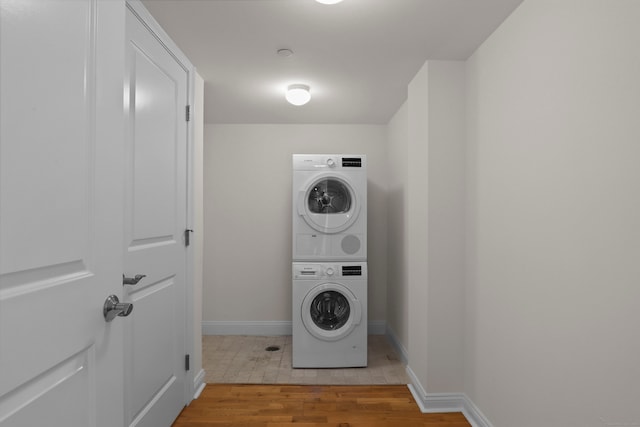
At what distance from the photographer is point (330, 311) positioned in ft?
11.4

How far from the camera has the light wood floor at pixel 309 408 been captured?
242 centimetres

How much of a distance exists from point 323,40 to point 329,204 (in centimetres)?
150

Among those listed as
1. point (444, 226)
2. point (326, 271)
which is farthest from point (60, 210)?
point (326, 271)

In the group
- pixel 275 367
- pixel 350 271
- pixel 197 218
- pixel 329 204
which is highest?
pixel 329 204

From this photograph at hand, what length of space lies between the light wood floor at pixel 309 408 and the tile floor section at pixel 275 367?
125mm

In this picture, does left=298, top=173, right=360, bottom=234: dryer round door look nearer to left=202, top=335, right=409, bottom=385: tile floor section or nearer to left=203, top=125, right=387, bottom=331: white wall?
left=203, top=125, right=387, bottom=331: white wall

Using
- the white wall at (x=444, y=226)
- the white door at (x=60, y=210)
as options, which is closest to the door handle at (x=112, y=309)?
the white door at (x=60, y=210)

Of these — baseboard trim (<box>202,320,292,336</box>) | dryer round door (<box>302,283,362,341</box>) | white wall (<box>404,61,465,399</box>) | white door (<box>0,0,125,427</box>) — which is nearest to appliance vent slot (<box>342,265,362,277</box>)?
dryer round door (<box>302,283,362,341</box>)

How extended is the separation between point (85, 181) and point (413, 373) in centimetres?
262

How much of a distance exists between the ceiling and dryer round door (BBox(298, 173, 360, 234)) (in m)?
0.72

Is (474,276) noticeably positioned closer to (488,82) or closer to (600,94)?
(488,82)

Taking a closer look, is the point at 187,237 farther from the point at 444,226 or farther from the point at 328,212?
the point at 444,226

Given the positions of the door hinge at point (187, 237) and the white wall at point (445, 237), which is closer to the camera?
the door hinge at point (187, 237)

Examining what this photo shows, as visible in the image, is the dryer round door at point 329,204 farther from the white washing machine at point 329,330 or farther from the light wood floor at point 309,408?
the light wood floor at point 309,408
